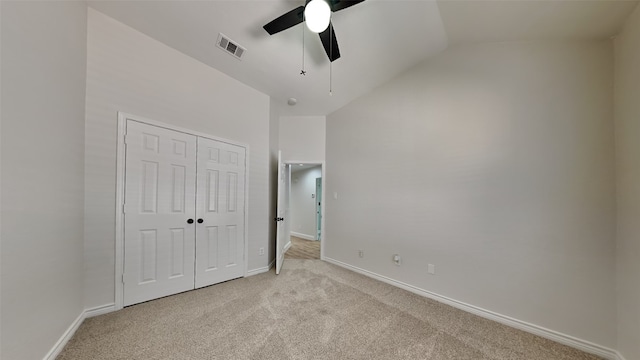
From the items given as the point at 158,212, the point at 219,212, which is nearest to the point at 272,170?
the point at 219,212

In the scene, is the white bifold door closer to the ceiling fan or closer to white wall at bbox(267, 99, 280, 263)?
white wall at bbox(267, 99, 280, 263)

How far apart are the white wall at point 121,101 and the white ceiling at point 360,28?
17 cm

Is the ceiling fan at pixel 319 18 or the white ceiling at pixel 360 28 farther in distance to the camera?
the white ceiling at pixel 360 28

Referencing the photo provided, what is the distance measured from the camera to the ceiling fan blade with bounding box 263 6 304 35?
1780mm

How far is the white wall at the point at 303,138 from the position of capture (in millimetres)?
4203

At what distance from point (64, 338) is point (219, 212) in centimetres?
163

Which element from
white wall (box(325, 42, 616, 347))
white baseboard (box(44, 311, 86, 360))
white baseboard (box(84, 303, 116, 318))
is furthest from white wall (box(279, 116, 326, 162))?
white baseboard (box(44, 311, 86, 360))

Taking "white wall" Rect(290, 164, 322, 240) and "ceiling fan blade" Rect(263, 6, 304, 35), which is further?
"white wall" Rect(290, 164, 322, 240)

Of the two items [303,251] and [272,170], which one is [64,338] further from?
[303,251]

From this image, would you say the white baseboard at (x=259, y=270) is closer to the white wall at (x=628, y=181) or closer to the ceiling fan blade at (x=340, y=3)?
the ceiling fan blade at (x=340, y=3)

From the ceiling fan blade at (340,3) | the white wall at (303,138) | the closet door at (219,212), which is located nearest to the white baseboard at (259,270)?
the closet door at (219,212)

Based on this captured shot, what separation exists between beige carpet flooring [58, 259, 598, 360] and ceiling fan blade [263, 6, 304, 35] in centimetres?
270

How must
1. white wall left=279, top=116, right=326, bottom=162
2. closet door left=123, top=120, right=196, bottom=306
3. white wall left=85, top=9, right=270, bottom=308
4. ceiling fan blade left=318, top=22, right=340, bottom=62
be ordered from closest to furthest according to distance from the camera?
ceiling fan blade left=318, top=22, right=340, bottom=62 < white wall left=85, top=9, right=270, bottom=308 < closet door left=123, top=120, right=196, bottom=306 < white wall left=279, top=116, right=326, bottom=162

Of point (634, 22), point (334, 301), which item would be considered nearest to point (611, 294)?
point (634, 22)
